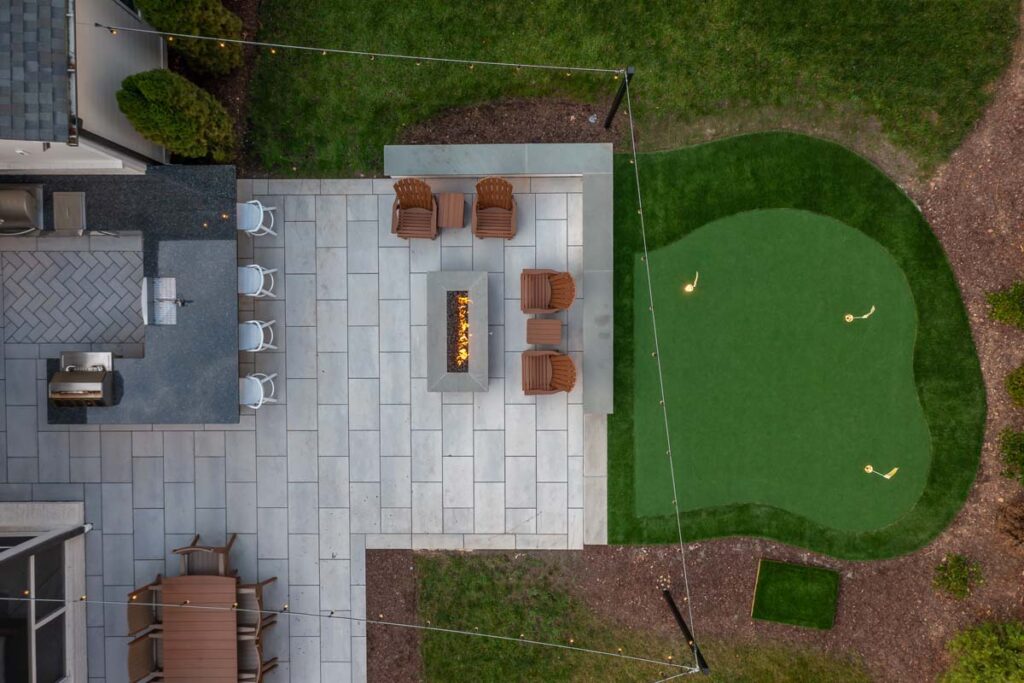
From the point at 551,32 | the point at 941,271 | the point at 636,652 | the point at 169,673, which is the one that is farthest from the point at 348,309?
the point at 941,271

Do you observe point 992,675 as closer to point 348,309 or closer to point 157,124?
point 348,309

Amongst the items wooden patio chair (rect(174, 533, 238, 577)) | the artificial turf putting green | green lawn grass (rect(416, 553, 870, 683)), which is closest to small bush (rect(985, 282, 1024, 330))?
the artificial turf putting green

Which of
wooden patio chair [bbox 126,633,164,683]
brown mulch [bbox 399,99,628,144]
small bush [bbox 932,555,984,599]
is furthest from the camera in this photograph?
brown mulch [bbox 399,99,628,144]

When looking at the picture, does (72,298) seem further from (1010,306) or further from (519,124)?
(1010,306)

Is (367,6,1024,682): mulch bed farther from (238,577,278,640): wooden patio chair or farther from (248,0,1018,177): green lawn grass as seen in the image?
(238,577,278,640): wooden patio chair

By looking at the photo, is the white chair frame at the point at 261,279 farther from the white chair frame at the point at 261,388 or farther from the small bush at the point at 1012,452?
the small bush at the point at 1012,452

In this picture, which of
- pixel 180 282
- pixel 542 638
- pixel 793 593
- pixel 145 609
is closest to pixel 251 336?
pixel 180 282
